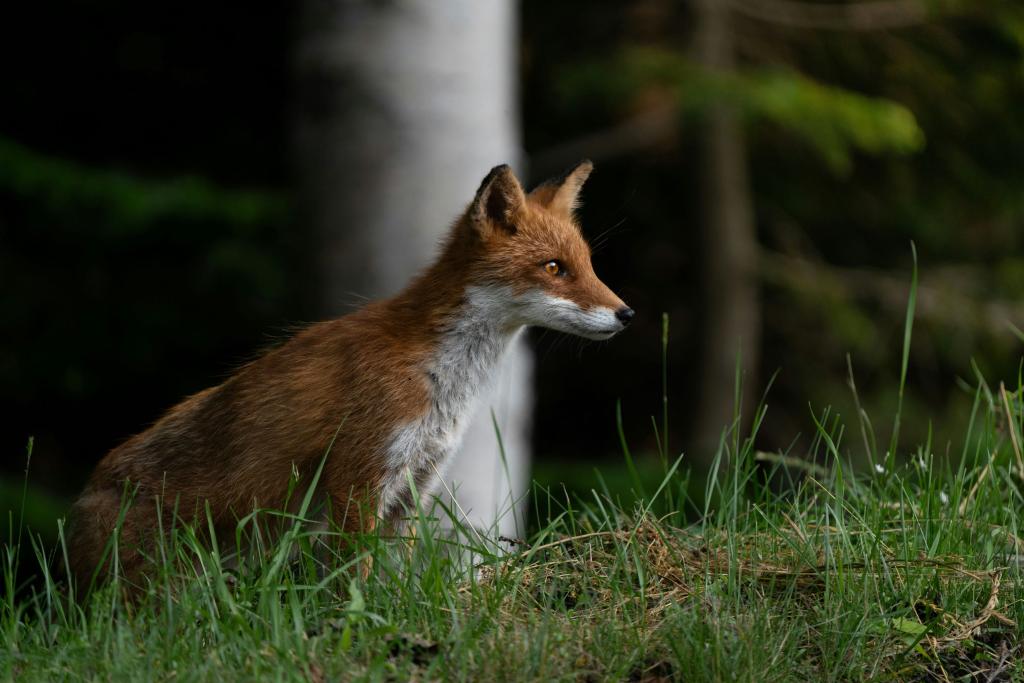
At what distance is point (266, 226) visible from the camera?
1049cm

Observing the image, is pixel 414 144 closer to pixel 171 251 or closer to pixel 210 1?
pixel 171 251

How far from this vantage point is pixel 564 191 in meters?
5.28

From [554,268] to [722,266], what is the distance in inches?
320

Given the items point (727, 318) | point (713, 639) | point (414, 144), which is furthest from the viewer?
point (727, 318)

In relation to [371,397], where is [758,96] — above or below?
above

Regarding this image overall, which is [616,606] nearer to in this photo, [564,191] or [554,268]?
[554,268]

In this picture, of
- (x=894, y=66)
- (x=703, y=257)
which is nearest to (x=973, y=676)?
(x=703, y=257)

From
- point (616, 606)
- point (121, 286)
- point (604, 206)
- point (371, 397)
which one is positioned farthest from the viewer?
point (604, 206)

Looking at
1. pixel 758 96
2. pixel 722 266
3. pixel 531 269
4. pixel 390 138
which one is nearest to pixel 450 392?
pixel 531 269

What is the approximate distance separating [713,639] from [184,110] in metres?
11.0

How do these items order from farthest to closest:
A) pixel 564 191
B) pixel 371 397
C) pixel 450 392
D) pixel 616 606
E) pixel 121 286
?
pixel 121 286
pixel 564 191
pixel 450 392
pixel 371 397
pixel 616 606

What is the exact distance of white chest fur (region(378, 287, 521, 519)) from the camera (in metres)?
4.41

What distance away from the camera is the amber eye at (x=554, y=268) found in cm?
488

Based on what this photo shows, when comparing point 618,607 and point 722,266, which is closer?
point 618,607
